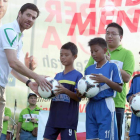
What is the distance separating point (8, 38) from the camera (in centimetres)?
415

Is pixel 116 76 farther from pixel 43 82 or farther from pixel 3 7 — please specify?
pixel 3 7

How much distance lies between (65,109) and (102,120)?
0.56m

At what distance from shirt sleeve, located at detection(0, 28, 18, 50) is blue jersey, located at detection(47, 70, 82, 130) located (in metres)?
0.81

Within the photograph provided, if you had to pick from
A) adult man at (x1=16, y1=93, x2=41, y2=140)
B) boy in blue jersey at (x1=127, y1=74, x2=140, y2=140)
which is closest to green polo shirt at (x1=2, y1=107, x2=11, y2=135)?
adult man at (x1=16, y1=93, x2=41, y2=140)

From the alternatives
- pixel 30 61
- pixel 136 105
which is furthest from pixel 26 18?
pixel 30 61

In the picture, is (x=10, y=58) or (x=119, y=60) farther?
(x=119, y=60)

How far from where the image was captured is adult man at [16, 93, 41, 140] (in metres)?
7.42

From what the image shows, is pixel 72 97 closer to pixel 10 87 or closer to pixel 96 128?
pixel 96 128

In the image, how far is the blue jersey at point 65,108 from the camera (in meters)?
4.29

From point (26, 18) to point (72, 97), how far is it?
1.21 m

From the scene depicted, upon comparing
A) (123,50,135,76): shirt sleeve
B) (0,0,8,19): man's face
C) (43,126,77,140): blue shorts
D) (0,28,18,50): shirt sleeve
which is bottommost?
(43,126,77,140): blue shorts

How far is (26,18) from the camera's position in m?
4.42

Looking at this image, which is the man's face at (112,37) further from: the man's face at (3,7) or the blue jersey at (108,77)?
the man's face at (3,7)

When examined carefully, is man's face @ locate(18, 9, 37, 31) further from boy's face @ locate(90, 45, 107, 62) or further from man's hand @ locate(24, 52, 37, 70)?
man's hand @ locate(24, 52, 37, 70)
